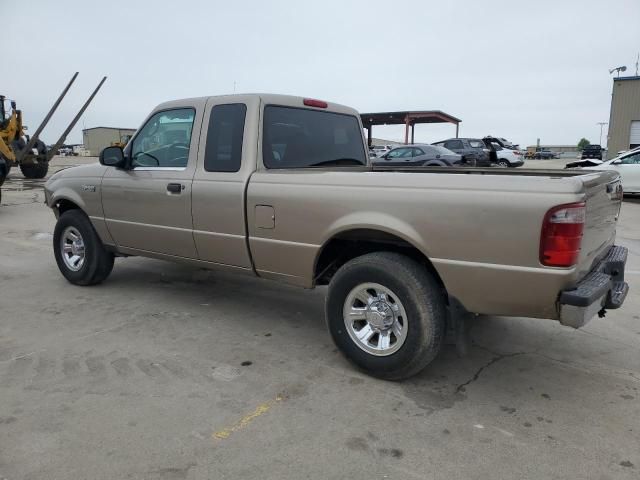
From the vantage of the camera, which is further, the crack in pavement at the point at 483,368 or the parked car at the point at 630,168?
the parked car at the point at 630,168

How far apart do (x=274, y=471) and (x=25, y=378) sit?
1.94 meters

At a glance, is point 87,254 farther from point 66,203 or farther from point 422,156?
point 422,156

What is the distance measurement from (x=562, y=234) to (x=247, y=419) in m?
1.99

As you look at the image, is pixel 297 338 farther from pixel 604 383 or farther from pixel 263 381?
pixel 604 383

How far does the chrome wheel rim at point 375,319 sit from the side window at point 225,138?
143 cm

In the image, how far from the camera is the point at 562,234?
8.52ft

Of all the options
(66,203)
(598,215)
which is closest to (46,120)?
(66,203)

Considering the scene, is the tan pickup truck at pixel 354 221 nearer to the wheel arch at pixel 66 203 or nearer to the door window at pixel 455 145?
the wheel arch at pixel 66 203

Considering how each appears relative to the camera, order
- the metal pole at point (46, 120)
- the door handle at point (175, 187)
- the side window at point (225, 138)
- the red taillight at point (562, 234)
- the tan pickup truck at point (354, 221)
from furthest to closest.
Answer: the metal pole at point (46, 120) → the door handle at point (175, 187) → the side window at point (225, 138) → the tan pickup truck at point (354, 221) → the red taillight at point (562, 234)

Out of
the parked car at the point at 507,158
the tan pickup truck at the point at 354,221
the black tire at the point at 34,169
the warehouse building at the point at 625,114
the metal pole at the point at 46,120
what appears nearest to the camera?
the tan pickup truck at the point at 354,221

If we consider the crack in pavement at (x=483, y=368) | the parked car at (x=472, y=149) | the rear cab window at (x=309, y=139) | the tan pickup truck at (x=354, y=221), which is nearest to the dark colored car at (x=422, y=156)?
the parked car at (x=472, y=149)

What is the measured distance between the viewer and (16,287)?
543 centimetres

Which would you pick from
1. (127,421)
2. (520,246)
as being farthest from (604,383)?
(127,421)

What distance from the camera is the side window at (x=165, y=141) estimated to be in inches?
173
